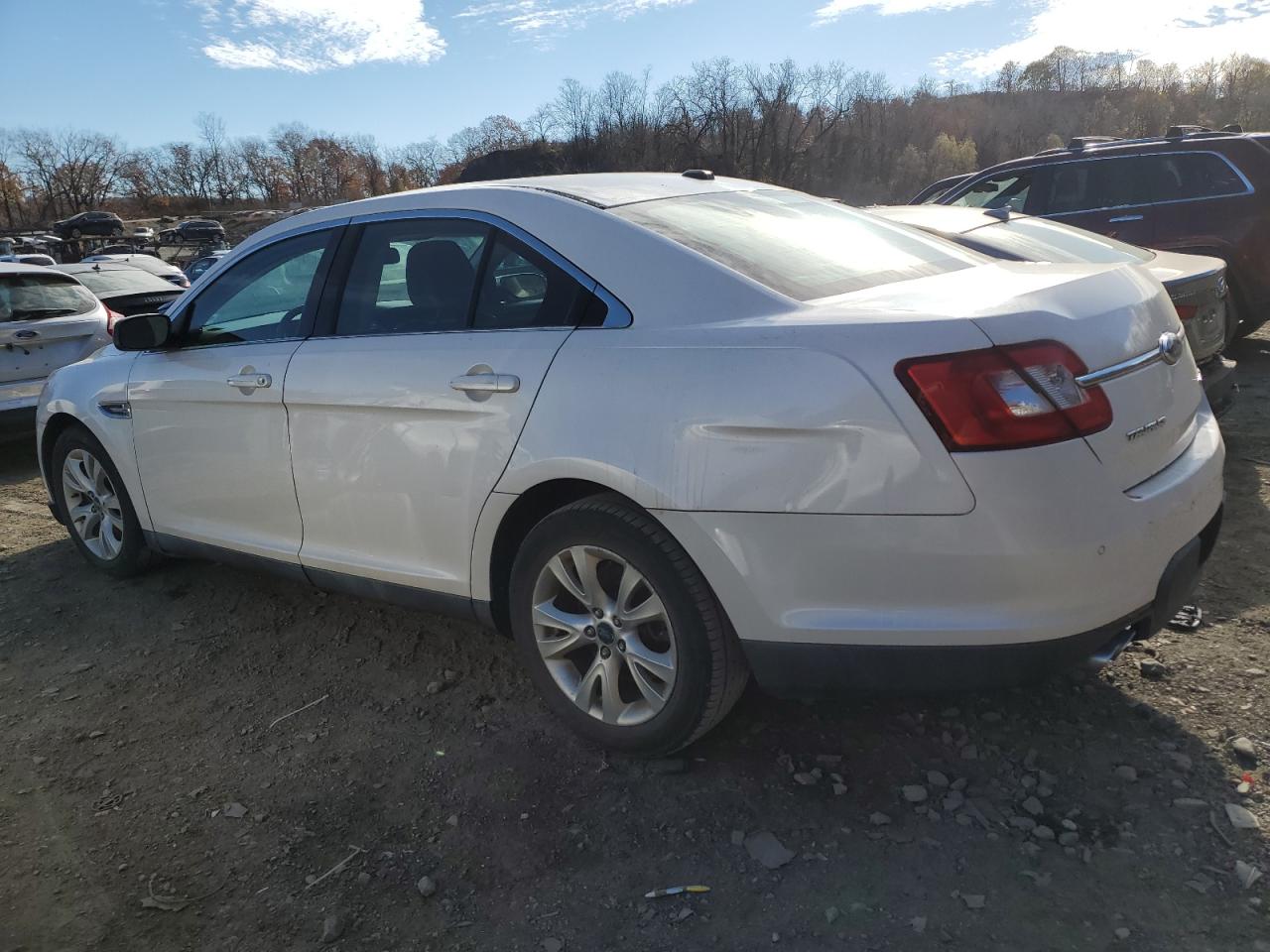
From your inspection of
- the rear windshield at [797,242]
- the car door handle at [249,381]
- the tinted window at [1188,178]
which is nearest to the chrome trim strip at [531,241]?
the rear windshield at [797,242]

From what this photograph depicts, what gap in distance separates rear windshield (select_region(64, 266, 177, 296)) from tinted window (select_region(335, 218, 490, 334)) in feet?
25.5

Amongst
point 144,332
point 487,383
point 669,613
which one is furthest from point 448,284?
point 144,332

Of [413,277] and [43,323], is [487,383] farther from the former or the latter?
[43,323]

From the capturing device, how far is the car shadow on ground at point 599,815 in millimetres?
2156

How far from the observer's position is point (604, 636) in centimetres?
270

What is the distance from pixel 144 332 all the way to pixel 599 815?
9.11 feet

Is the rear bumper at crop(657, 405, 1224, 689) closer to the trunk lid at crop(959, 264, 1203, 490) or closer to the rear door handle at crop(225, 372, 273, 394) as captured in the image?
the trunk lid at crop(959, 264, 1203, 490)

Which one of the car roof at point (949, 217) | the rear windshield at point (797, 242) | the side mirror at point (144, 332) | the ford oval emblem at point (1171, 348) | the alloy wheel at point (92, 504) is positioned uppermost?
the rear windshield at point (797, 242)

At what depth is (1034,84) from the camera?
106 meters

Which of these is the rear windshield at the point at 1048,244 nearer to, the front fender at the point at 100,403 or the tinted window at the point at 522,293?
the tinted window at the point at 522,293

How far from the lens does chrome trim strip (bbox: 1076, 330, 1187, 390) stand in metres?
2.21

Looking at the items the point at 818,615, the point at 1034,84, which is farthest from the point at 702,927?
the point at 1034,84

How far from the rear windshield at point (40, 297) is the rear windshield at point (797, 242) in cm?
636

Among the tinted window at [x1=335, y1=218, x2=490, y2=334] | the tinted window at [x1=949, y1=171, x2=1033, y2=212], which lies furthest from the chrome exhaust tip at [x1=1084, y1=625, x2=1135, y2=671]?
the tinted window at [x1=949, y1=171, x2=1033, y2=212]
